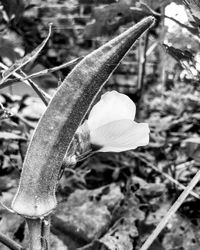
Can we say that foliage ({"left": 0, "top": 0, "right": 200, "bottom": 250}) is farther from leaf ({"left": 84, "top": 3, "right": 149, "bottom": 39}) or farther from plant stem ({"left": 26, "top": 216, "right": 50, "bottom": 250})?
plant stem ({"left": 26, "top": 216, "right": 50, "bottom": 250})

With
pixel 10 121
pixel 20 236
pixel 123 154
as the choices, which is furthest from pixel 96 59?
pixel 123 154

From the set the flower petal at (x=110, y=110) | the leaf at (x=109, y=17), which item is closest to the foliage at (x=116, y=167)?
the leaf at (x=109, y=17)

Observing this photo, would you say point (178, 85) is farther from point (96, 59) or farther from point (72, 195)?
point (96, 59)

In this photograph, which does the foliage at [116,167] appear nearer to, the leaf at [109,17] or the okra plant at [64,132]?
the leaf at [109,17]

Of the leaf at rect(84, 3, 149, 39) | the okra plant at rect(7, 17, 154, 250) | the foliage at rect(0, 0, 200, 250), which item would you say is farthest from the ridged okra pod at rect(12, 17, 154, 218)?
the leaf at rect(84, 3, 149, 39)

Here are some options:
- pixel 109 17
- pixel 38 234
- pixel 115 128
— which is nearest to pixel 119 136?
pixel 115 128

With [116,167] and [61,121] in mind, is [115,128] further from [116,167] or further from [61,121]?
[116,167]

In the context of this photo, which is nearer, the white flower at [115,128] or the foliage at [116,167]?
the white flower at [115,128]

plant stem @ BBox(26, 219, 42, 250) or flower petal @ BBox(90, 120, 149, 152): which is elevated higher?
flower petal @ BBox(90, 120, 149, 152)
